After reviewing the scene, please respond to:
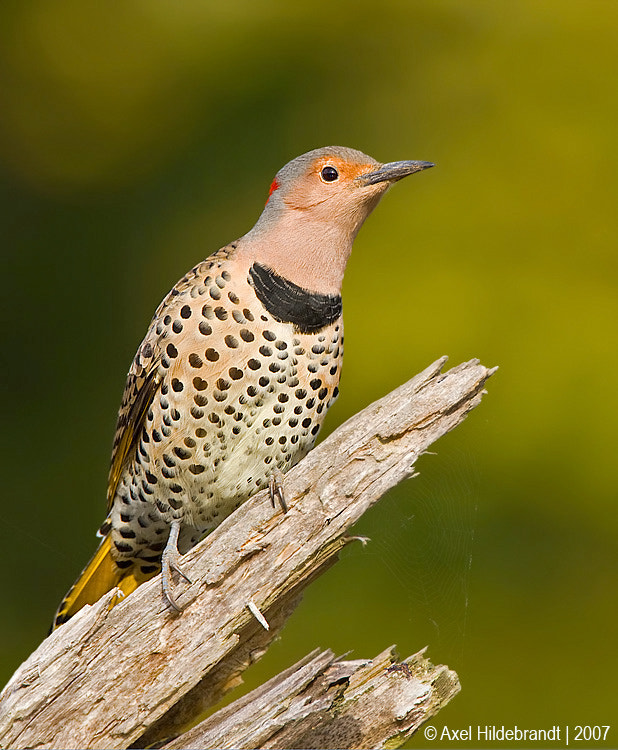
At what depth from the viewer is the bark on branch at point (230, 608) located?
1.86 m

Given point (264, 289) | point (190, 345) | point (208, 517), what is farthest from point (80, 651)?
point (264, 289)

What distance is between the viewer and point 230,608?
191cm

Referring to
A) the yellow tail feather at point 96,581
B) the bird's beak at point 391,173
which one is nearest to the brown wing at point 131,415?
the yellow tail feather at point 96,581

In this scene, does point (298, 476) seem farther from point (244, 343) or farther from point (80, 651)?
point (80, 651)

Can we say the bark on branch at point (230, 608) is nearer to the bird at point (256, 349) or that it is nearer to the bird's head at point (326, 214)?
the bird at point (256, 349)

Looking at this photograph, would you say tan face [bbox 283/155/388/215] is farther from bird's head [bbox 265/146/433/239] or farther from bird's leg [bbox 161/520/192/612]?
bird's leg [bbox 161/520/192/612]

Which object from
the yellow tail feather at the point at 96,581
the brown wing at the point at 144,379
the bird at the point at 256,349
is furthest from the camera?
the yellow tail feather at the point at 96,581

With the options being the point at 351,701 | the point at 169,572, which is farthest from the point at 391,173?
the point at 351,701

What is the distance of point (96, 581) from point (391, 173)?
52.8 inches

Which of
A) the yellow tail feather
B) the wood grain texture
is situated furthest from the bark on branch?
the yellow tail feather

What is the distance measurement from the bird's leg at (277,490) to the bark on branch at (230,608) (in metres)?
0.01

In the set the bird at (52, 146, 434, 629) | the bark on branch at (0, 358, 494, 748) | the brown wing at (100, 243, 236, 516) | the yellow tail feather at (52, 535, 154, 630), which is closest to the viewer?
the bark on branch at (0, 358, 494, 748)

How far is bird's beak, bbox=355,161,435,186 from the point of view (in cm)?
211

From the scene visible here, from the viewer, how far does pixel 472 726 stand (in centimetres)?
282
